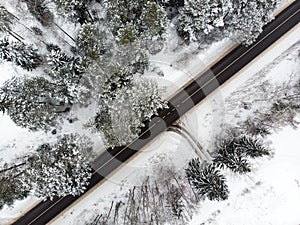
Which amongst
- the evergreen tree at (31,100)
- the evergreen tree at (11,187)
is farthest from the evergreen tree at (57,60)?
the evergreen tree at (11,187)

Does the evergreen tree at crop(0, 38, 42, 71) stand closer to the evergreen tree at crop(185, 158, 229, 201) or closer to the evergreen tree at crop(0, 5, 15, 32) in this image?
the evergreen tree at crop(0, 5, 15, 32)

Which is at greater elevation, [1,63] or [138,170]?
[1,63]

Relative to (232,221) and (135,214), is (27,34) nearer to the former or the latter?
(135,214)

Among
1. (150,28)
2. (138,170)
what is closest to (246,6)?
(150,28)

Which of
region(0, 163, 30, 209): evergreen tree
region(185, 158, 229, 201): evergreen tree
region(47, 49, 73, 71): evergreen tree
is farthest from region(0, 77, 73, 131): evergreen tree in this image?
region(185, 158, 229, 201): evergreen tree

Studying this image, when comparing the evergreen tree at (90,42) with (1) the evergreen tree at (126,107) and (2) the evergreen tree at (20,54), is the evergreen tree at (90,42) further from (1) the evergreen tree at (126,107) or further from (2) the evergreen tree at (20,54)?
(2) the evergreen tree at (20,54)

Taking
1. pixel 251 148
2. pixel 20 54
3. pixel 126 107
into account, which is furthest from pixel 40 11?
pixel 251 148
